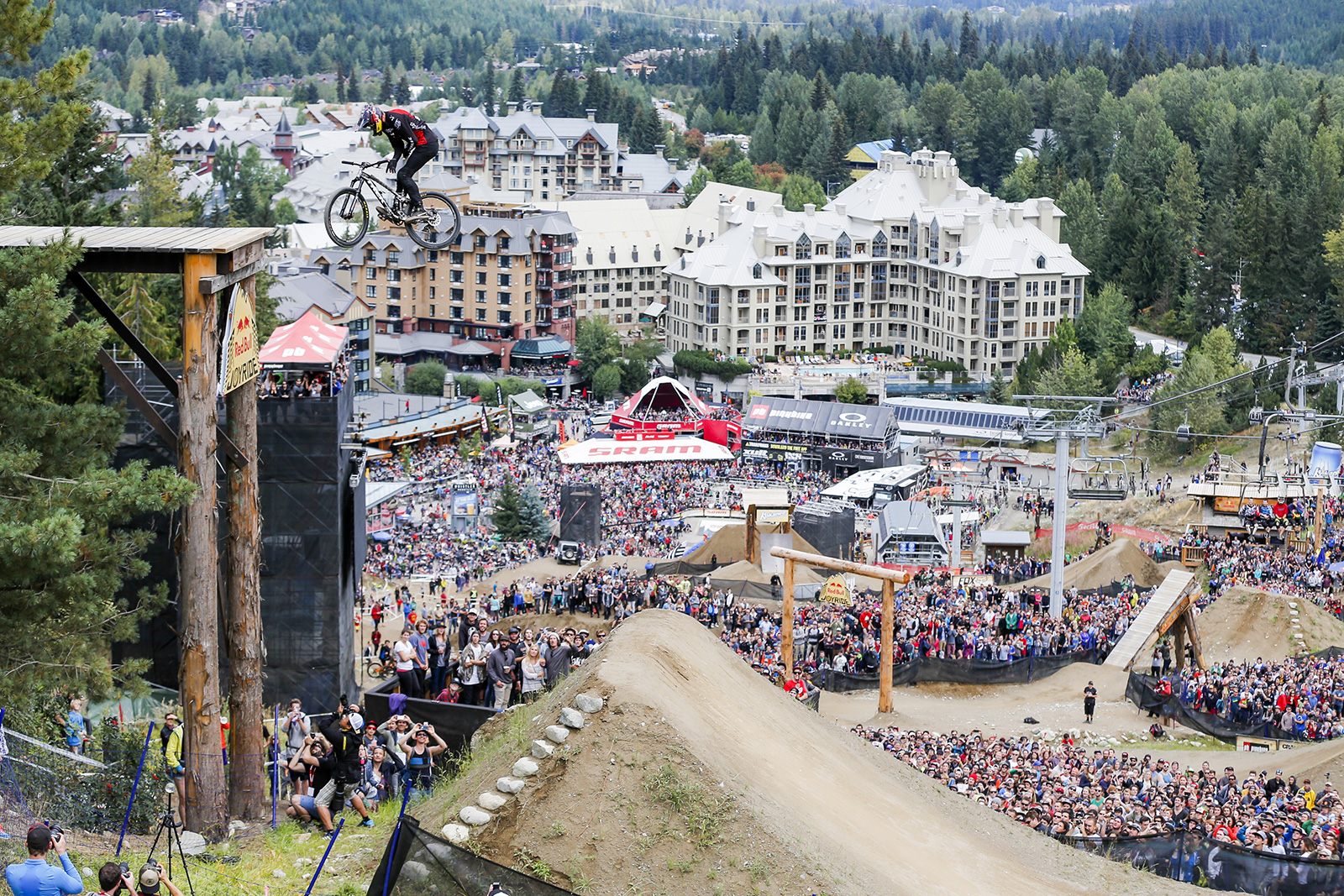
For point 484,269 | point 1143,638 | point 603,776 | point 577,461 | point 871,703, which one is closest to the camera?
point 603,776

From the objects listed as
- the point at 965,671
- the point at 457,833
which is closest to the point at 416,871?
the point at 457,833

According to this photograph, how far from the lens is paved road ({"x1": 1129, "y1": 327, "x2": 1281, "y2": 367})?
319 ft

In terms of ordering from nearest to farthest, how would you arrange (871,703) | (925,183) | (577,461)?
1. (871,703)
2. (577,461)
3. (925,183)

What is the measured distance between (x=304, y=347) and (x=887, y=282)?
87.5m

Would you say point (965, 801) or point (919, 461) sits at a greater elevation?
point (965, 801)

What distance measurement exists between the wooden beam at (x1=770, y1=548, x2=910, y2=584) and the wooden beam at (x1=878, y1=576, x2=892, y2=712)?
17 centimetres

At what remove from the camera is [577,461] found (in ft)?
263

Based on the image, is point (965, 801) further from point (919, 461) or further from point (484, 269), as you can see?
point (484, 269)

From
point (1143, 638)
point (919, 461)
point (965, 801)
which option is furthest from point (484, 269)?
point (965, 801)

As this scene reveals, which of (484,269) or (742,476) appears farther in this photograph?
(484,269)

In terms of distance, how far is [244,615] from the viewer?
17.7 m

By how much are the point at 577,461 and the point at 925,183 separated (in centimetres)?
5208

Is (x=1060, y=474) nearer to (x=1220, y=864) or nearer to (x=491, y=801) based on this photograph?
(x=1220, y=864)

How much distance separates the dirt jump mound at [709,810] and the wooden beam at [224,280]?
5278 millimetres
